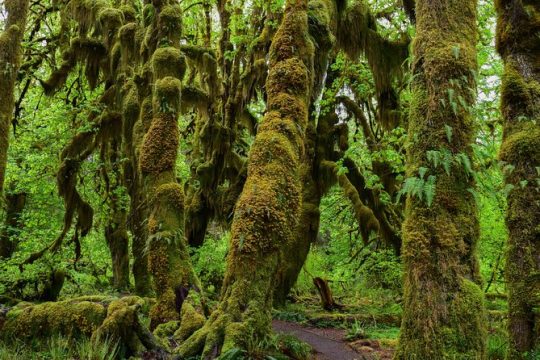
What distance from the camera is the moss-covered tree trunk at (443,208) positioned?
4016mm

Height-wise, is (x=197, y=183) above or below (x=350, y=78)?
below

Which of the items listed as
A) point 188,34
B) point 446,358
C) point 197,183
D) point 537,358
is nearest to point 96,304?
point 446,358

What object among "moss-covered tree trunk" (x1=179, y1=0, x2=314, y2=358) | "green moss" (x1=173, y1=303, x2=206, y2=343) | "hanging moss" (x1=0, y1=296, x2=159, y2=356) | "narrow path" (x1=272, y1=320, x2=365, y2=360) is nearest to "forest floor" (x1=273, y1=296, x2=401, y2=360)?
"narrow path" (x1=272, y1=320, x2=365, y2=360)

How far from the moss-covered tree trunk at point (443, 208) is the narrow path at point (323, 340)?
8.42 feet

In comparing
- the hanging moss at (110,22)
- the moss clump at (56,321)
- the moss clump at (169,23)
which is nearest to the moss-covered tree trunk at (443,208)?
the moss clump at (56,321)

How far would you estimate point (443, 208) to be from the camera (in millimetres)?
4293

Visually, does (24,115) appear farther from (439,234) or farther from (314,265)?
(439,234)

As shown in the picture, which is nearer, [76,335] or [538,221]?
[538,221]

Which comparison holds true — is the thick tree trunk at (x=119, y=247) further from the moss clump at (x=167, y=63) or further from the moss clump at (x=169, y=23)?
the moss clump at (x=169, y=23)

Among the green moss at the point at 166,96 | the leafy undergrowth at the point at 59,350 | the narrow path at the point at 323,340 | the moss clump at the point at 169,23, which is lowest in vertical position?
the narrow path at the point at 323,340

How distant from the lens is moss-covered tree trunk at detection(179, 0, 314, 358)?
16.7ft

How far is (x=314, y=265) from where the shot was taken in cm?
1623

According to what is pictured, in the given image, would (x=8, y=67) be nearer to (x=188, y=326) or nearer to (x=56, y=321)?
(x=56, y=321)

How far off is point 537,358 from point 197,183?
11.7 metres
